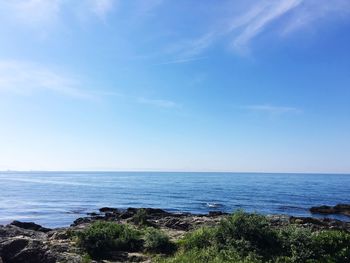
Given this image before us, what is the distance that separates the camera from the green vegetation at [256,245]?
514 inches

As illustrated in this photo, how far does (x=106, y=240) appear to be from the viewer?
50.8 ft

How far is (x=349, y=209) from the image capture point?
187ft

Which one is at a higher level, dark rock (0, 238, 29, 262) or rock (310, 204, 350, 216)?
dark rock (0, 238, 29, 262)

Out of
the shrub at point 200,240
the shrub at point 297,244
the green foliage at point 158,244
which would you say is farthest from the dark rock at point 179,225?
the shrub at point 297,244

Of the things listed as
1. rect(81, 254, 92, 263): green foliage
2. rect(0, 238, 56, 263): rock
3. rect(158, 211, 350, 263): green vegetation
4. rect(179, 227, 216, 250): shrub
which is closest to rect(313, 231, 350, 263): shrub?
rect(158, 211, 350, 263): green vegetation

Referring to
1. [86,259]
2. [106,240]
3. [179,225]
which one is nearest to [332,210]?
[179,225]

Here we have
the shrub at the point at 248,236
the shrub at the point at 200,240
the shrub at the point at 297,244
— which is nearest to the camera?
the shrub at the point at 297,244

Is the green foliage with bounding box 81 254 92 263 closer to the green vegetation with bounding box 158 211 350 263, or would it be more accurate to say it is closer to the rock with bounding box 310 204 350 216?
the green vegetation with bounding box 158 211 350 263

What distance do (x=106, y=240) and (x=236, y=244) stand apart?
5.65m

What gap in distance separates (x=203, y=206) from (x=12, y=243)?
49206 mm

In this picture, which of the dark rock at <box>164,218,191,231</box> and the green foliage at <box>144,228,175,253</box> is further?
the dark rock at <box>164,218,191,231</box>

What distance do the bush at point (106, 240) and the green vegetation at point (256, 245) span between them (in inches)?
90.3

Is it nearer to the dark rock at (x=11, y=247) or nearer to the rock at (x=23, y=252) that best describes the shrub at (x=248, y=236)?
the rock at (x=23, y=252)

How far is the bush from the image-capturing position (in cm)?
1495
